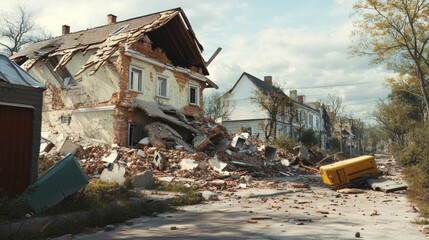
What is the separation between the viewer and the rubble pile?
1490cm

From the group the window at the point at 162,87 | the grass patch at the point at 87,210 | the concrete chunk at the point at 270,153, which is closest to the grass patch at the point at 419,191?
the grass patch at the point at 87,210

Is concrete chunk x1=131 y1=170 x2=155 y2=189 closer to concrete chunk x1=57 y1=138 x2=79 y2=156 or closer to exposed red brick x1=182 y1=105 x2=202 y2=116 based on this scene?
concrete chunk x1=57 y1=138 x2=79 y2=156

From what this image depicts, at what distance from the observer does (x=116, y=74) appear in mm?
18984

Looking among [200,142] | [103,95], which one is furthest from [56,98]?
[200,142]

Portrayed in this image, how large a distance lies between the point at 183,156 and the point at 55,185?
9.03 metres

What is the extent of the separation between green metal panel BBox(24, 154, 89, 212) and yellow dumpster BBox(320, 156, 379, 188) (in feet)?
29.3

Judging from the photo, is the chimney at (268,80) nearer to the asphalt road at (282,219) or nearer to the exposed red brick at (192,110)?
the exposed red brick at (192,110)

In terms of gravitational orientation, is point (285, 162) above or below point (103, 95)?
below

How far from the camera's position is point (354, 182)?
13617mm

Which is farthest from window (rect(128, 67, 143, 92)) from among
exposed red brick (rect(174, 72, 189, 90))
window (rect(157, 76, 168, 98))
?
exposed red brick (rect(174, 72, 189, 90))

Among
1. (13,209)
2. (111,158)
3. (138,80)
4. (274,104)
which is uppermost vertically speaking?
(274,104)

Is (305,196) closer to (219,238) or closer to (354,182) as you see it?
(354,182)

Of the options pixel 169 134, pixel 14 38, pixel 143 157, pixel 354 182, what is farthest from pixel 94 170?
pixel 14 38

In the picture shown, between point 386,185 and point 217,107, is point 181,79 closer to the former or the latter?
point 386,185
